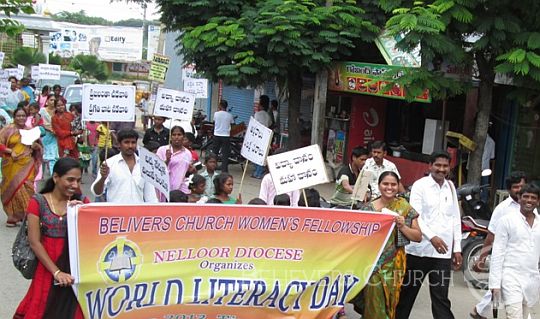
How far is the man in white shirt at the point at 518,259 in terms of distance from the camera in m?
6.63

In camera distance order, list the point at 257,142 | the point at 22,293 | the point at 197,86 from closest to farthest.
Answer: the point at 22,293 < the point at 257,142 < the point at 197,86

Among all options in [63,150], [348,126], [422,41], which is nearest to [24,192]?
[63,150]

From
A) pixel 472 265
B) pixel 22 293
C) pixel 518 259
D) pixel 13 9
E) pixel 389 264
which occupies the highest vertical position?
pixel 13 9

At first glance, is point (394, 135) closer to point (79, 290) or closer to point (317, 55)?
point (317, 55)

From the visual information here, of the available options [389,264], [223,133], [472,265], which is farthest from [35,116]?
[389,264]

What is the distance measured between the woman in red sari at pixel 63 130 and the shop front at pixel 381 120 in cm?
530

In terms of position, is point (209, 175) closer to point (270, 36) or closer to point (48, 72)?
point (270, 36)

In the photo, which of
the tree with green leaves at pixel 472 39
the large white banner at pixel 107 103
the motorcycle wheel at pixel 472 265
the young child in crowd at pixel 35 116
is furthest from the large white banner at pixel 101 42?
the motorcycle wheel at pixel 472 265

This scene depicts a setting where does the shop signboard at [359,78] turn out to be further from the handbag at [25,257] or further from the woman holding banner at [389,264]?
the handbag at [25,257]

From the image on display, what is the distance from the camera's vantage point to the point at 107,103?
9.53m

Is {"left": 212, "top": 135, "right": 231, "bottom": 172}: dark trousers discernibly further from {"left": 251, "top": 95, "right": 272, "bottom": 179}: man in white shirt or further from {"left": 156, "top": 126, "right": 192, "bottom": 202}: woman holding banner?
{"left": 156, "top": 126, "right": 192, "bottom": 202}: woman holding banner

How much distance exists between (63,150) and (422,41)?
6990 millimetres

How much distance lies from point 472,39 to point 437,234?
5292 millimetres

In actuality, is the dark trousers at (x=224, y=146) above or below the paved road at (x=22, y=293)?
above
